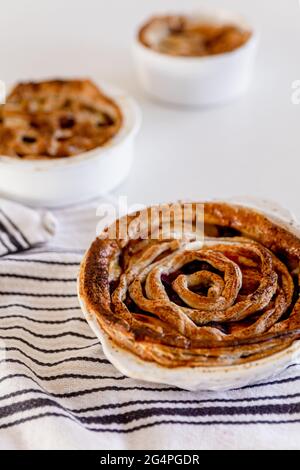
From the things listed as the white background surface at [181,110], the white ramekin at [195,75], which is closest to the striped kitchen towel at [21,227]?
the white background surface at [181,110]

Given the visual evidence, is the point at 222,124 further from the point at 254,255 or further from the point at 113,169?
the point at 254,255

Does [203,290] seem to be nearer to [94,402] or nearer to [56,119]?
[94,402]

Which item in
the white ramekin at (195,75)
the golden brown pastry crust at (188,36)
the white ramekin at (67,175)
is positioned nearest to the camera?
the white ramekin at (67,175)

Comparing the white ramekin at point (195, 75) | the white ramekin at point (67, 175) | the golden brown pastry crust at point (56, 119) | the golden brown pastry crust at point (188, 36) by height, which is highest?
the golden brown pastry crust at point (188, 36)

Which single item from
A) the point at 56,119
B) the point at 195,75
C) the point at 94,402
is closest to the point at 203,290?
the point at 94,402

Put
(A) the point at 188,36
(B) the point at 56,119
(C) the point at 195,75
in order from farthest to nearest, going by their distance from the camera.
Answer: (A) the point at 188,36, (C) the point at 195,75, (B) the point at 56,119

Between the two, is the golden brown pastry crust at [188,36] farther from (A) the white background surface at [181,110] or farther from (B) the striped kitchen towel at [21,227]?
(B) the striped kitchen towel at [21,227]
